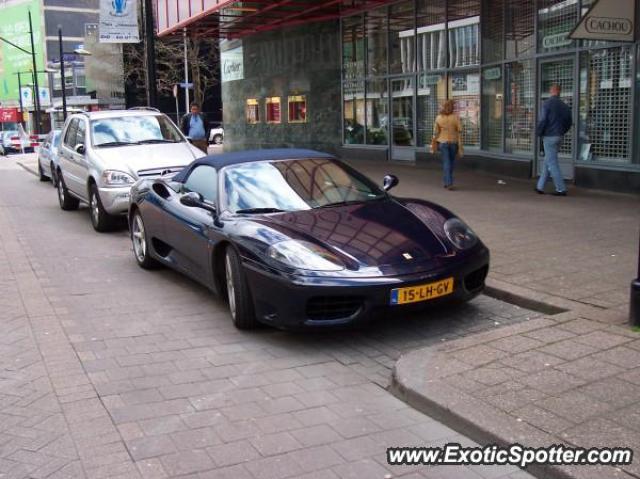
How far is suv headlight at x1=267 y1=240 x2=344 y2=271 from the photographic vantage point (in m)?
5.16

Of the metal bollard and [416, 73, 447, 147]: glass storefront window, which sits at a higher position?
[416, 73, 447, 147]: glass storefront window

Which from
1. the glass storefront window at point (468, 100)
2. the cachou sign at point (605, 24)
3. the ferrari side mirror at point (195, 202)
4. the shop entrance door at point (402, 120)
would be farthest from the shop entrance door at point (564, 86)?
the ferrari side mirror at point (195, 202)

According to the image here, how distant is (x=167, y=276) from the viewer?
7988 mm

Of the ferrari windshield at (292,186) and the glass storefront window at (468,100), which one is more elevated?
the glass storefront window at (468,100)

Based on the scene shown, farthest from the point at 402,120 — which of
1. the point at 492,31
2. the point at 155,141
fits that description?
the point at 155,141

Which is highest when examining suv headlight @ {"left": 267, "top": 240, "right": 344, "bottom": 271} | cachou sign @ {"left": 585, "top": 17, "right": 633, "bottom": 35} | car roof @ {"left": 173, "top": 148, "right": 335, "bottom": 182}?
cachou sign @ {"left": 585, "top": 17, "right": 633, "bottom": 35}

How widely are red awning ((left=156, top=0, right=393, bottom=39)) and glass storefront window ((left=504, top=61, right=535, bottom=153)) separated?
5455mm

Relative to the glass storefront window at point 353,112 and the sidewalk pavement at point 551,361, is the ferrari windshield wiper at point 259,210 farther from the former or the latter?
the glass storefront window at point 353,112

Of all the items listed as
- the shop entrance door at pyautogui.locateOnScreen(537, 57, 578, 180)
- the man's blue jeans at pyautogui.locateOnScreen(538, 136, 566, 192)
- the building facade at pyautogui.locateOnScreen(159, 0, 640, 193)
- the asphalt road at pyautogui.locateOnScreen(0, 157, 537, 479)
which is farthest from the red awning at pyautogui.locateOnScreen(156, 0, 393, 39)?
the asphalt road at pyautogui.locateOnScreen(0, 157, 537, 479)

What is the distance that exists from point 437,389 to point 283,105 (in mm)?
A: 21045

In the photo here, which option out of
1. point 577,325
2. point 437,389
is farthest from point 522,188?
point 437,389

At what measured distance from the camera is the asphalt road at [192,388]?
361 cm

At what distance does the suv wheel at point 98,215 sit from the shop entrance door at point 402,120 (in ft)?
32.1

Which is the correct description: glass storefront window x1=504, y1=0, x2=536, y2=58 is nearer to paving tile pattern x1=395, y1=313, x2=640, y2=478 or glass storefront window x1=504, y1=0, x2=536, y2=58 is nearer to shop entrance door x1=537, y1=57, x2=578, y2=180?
shop entrance door x1=537, y1=57, x2=578, y2=180
